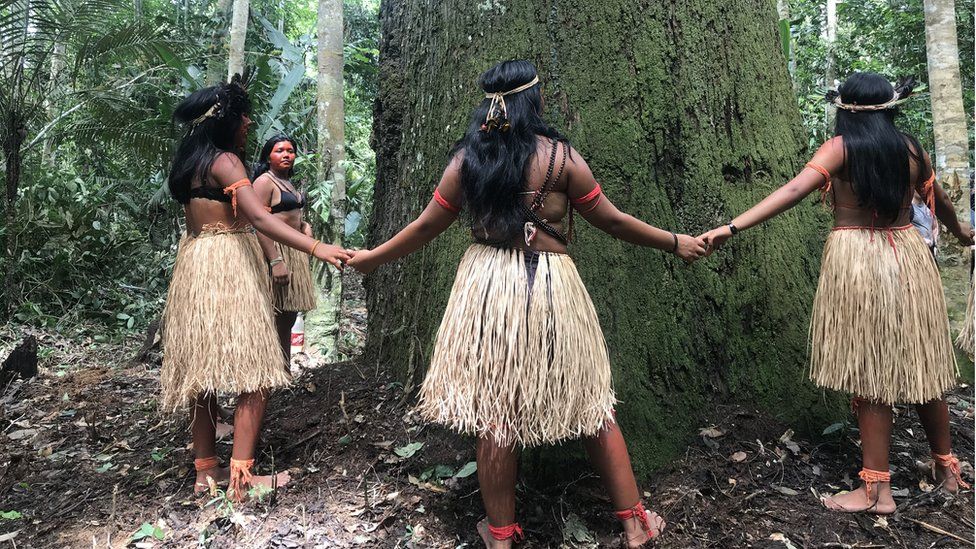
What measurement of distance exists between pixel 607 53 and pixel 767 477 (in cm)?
167

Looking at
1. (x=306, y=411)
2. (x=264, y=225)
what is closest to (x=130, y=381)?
(x=306, y=411)

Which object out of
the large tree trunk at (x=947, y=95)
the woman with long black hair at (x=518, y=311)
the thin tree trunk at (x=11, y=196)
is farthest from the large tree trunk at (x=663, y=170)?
the thin tree trunk at (x=11, y=196)

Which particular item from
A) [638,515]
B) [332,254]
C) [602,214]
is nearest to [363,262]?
[332,254]

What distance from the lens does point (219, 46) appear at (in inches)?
329

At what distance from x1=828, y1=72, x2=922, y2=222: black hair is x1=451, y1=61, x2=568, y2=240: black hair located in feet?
3.67

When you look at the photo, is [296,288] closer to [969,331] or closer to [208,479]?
[208,479]

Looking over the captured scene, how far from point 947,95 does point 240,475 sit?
19.9 ft

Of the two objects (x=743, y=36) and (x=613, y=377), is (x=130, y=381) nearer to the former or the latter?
(x=613, y=377)

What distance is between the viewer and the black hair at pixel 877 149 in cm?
228

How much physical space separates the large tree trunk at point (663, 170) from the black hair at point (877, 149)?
404 millimetres

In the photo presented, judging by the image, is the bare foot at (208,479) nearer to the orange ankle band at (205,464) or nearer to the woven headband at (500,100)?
the orange ankle band at (205,464)

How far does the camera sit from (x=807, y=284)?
2.75 m

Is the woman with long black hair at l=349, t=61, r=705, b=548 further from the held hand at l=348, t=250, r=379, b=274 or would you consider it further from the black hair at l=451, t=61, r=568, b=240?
the held hand at l=348, t=250, r=379, b=274

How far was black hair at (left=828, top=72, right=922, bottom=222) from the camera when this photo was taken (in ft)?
7.48
